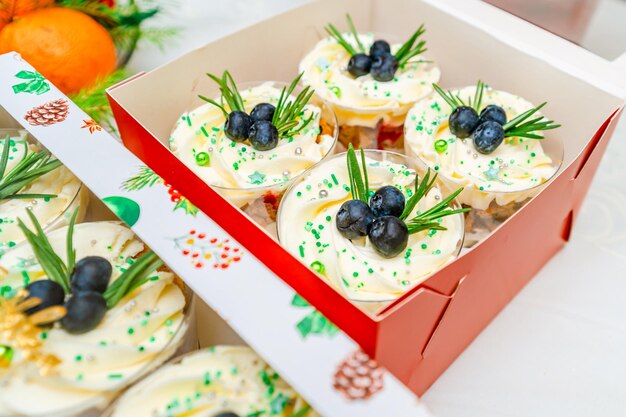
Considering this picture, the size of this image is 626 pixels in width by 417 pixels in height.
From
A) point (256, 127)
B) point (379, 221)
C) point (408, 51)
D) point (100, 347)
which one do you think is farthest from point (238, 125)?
point (100, 347)

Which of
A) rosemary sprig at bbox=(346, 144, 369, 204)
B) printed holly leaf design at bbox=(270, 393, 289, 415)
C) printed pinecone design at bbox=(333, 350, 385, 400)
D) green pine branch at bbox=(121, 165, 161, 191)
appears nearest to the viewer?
printed pinecone design at bbox=(333, 350, 385, 400)

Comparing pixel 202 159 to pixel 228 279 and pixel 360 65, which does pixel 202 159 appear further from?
pixel 228 279

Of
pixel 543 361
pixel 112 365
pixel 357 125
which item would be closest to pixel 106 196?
pixel 112 365

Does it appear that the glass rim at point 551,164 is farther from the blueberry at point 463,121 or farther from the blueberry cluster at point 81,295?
the blueberry cluster at point 81,295

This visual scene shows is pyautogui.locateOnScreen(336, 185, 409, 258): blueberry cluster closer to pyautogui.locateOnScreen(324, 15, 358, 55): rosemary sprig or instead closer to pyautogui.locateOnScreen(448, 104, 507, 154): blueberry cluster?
pyautogui.locateOnScreen(448, 104, 507, 154): blueberry cluster

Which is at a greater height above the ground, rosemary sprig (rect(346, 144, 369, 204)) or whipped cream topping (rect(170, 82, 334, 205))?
rosemary sprig (rect(346, 144, 369, 204))

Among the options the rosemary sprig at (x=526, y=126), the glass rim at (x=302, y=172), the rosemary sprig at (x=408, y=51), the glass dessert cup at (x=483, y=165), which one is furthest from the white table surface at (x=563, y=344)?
the rosemary sprig at (x=408, y=51)

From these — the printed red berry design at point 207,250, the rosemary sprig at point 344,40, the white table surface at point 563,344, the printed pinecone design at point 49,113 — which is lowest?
the white table surface at point 563,344

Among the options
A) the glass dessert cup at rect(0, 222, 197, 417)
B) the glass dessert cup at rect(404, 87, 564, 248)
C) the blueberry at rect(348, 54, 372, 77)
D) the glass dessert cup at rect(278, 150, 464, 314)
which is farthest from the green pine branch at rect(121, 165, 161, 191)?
the blueberry at rect(348, 54, 372, 77)
